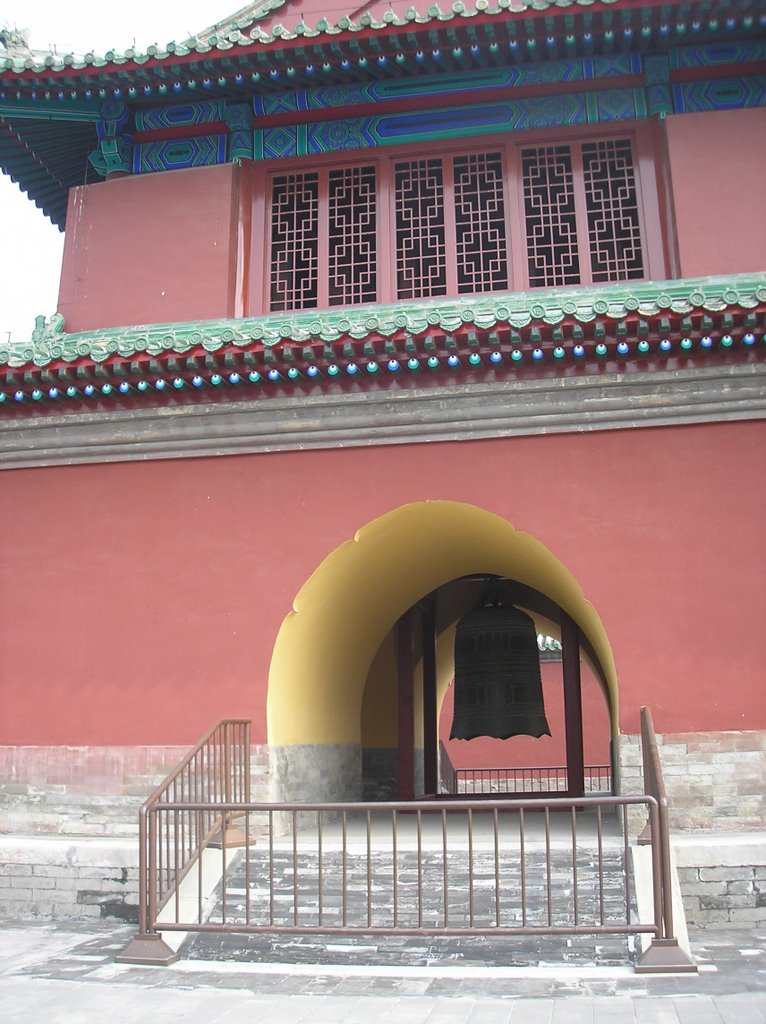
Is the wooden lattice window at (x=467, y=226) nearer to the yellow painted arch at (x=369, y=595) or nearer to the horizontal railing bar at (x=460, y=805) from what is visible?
the yellow painted arch at (x=369, y=595)

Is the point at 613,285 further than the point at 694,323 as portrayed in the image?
Yes

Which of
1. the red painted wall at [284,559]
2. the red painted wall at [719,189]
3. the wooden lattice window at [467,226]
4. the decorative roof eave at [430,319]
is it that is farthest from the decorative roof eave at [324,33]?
the red painted wall at [284,559]

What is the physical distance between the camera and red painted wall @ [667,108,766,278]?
9.12m

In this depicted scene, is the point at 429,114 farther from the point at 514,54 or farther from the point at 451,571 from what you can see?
the point at 451,571

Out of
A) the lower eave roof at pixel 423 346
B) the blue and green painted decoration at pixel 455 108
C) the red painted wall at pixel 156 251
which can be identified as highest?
the blue and green painted decoration at pixel 455 108

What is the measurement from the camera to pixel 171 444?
888 centimetres

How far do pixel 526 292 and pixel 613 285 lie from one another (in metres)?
0.79

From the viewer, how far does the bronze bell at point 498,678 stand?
1190 cm

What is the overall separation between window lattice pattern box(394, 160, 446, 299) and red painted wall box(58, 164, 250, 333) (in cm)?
159

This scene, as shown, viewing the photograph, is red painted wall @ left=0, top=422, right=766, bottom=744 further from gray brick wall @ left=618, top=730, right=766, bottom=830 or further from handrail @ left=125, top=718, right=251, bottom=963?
handrail @ left=125, top=718, right=251, bottom=963

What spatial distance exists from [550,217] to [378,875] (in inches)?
246

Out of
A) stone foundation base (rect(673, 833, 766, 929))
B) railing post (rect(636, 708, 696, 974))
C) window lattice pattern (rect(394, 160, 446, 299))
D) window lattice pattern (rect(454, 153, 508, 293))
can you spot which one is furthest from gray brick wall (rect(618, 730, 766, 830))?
window lattice pattern (rect(394, 160, 446, 299))

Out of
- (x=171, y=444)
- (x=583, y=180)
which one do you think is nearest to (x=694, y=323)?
(x=583, y=180)

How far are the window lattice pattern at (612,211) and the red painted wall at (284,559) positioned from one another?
210cm
